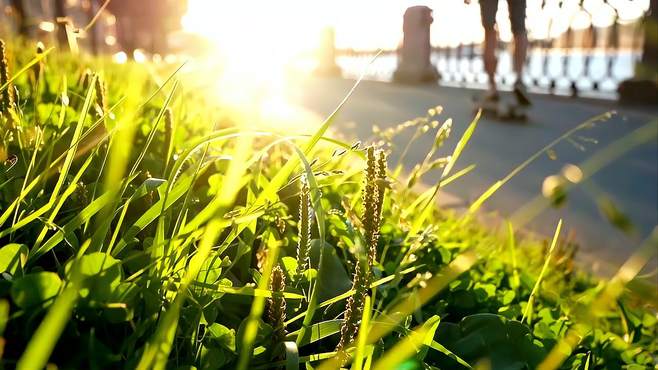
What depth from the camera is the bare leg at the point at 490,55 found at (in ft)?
22.7

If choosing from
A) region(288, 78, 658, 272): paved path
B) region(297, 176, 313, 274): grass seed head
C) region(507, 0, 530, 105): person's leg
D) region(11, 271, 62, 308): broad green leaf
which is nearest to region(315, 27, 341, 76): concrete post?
region(288, 78, 658, 272): paved path

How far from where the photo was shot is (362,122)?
6.93 meters

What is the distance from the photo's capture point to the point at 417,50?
12.5 metres

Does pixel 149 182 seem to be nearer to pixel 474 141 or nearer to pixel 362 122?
pixel 474 141

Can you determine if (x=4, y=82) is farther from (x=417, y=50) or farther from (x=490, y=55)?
(x=417, y=50)

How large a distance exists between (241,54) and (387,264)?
3.83ft

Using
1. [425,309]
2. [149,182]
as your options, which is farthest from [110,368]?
[425,309]

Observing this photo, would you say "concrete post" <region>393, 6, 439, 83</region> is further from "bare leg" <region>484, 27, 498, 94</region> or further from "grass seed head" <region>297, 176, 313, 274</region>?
"grass seed head" <region>297, 176, 313, 274</region>

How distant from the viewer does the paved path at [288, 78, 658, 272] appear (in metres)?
3.25

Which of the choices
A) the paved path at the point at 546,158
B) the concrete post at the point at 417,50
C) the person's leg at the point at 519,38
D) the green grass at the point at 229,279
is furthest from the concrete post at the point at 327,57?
the green grass at the point at 229,279

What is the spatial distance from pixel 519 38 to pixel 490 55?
415mm

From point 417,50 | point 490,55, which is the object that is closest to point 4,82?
point 490,55

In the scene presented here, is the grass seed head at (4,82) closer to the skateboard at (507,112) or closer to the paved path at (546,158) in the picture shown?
the paved path at (546,158)

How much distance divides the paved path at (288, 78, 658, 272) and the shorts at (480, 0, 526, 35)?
2.97 feet
